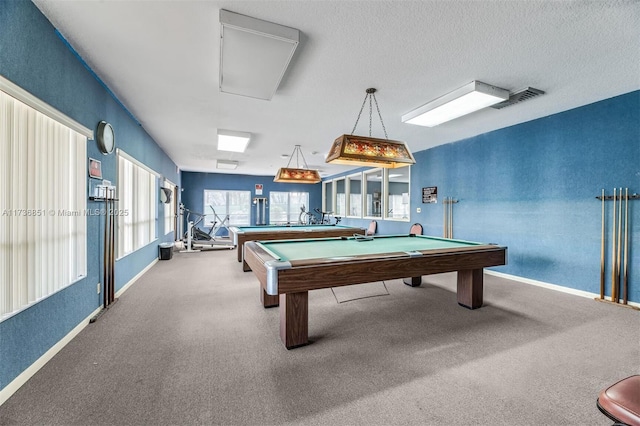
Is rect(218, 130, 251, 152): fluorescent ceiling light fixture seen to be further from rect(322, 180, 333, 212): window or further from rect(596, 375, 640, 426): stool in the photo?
rect(322, 180, 333, 212): window

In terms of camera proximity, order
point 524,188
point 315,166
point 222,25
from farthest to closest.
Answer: point 315,166 → point 524,188 → point 222,25

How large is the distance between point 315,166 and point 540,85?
666 centimetres

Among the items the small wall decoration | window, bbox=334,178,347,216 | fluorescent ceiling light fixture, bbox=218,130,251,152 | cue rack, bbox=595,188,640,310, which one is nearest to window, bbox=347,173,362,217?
window, bbox=334,178,347,216

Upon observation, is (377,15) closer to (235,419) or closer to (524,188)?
(235,419)

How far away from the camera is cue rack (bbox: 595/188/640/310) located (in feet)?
11.2

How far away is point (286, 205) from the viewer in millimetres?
12578

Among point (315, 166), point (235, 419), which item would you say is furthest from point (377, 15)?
point (315, 166)

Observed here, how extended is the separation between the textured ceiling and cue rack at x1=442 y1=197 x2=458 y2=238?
2.12 m

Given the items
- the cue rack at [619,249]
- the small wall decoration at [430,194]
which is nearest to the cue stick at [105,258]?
the small wall decoration at [430,194]

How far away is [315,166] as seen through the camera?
922cm

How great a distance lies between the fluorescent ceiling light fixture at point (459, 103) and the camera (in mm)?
3086

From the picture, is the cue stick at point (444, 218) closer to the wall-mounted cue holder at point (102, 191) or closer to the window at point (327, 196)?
the wall-mounted cue holder at point (102, 191)

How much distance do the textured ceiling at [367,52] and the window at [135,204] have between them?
0.98m

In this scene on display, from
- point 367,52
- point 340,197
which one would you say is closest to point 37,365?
point 367,52
